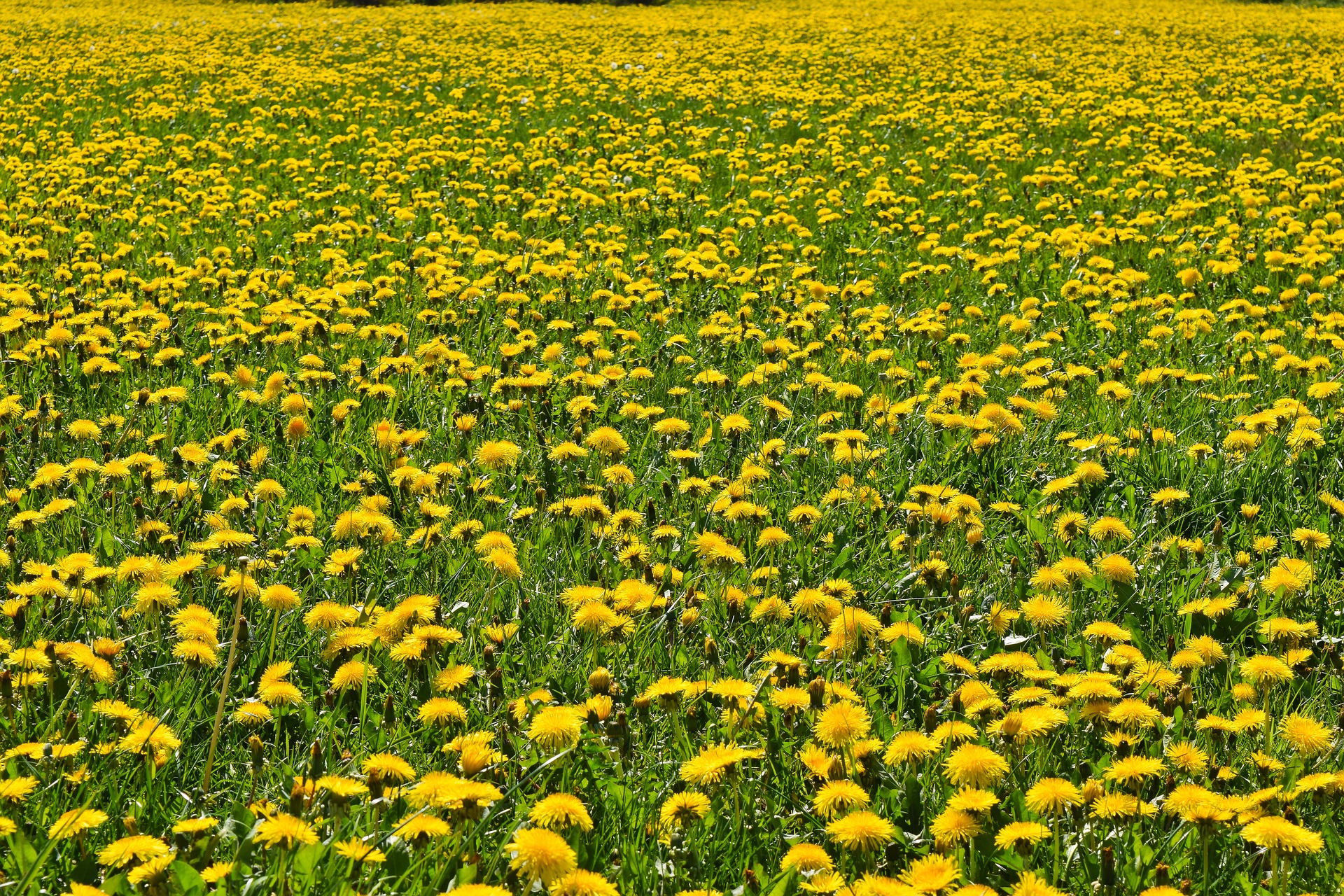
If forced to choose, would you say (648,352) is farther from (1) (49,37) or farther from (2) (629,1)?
(2) (629,1)

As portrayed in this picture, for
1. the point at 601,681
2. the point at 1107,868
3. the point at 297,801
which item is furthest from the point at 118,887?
the point at 1107,868

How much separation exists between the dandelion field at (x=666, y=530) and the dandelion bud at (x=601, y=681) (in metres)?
0.04

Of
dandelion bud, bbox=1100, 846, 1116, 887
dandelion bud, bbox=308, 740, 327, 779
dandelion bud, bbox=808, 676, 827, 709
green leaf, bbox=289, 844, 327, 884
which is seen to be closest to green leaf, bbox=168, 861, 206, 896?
green leaf, bbox=289, 844, 327, 884

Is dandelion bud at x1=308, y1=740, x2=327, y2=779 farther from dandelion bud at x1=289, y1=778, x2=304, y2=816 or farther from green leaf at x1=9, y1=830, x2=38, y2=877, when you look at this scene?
green leaf at x1=9, y1=830, x2=38, y2=877

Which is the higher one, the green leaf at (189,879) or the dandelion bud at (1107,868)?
the green leaf at (189,879)

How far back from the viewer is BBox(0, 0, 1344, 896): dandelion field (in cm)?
198

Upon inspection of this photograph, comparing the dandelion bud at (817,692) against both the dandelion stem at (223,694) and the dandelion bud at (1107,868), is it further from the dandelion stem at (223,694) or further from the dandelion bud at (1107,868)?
the dandelion stem at (223,694)

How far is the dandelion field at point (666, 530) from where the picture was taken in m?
1.98

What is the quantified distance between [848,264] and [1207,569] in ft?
11.7

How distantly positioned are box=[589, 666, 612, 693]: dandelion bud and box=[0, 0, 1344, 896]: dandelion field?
0.12 feet

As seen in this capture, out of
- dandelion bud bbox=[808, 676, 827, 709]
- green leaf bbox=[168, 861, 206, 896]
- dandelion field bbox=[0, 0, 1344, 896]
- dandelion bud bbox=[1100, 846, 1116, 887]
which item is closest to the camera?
green leaf bbox=[168, 861, 206, 896]

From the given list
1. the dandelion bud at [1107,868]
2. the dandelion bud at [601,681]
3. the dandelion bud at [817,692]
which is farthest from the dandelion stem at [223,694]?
the dandelion bud at [1107,868]

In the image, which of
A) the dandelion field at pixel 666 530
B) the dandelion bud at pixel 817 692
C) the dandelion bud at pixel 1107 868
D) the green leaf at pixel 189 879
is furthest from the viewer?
the dandelion bud at pixel 817 692

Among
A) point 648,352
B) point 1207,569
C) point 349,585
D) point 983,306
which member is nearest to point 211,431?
point 349,585
